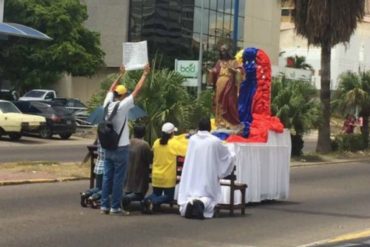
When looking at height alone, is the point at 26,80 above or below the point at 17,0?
below

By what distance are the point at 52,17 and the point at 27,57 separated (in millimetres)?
3151

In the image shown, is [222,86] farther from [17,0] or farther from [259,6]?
[259,6]

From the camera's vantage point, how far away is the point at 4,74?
46.5 meters

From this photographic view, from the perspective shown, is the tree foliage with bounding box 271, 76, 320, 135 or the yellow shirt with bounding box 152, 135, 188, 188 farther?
the tree foliage with bounding box 271, 76, 320, 135

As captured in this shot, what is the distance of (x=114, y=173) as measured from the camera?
11.3m

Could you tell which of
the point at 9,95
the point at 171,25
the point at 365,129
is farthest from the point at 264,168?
the point at 171,25

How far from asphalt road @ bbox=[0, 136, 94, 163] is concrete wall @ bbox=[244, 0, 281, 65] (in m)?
38.5

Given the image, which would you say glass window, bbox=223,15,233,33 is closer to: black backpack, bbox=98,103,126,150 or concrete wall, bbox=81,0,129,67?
concrete wall, bbox=81,0,129,67

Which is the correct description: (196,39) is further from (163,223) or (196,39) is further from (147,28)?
(163,223)

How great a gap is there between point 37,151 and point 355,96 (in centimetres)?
1397

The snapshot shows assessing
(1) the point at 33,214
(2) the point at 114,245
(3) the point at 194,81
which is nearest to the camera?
(2) the point at 114,245

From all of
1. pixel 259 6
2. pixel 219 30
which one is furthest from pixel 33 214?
pixel 259 6

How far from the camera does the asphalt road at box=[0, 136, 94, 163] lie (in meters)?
21.7

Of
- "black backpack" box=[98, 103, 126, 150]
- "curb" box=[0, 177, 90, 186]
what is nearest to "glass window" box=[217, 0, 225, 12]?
"curb" box=[0, 177, 90, 186]
